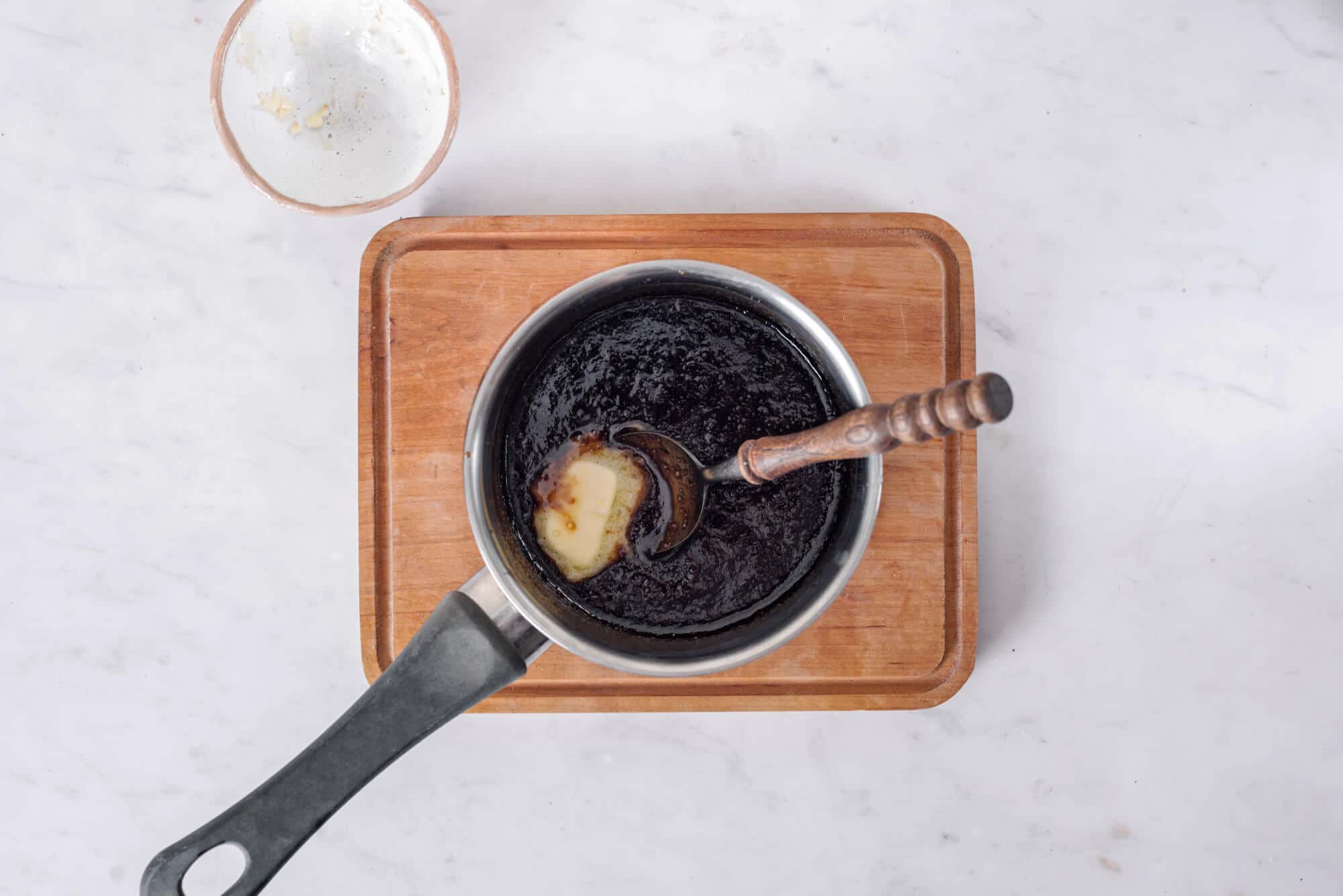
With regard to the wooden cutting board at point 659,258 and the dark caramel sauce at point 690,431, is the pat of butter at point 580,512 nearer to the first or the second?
the dark caramel sauce at point 690,431

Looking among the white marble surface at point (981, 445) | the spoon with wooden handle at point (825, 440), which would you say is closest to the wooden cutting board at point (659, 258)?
the white marble surface at point (981, 445)

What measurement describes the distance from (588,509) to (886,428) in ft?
0.88

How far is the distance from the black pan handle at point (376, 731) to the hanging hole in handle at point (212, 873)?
1.10ft

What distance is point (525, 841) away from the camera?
2.84ft

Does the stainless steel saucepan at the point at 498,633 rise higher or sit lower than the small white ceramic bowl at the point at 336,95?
lower

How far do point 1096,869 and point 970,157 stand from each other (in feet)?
2.36

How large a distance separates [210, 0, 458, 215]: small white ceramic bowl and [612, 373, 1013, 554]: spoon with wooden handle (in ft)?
1.27

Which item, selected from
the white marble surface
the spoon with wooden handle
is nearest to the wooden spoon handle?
the spoon with wooden handle

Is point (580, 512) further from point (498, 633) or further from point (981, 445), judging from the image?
point (981, 445)

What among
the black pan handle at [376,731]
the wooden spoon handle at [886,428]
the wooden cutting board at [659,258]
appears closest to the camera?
the wooden spoon handle at [886,428]

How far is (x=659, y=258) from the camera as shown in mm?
766

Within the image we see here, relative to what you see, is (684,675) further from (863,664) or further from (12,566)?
(12,566)

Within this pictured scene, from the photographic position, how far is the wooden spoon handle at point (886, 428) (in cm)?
40

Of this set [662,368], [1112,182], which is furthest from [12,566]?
[1112,182]
